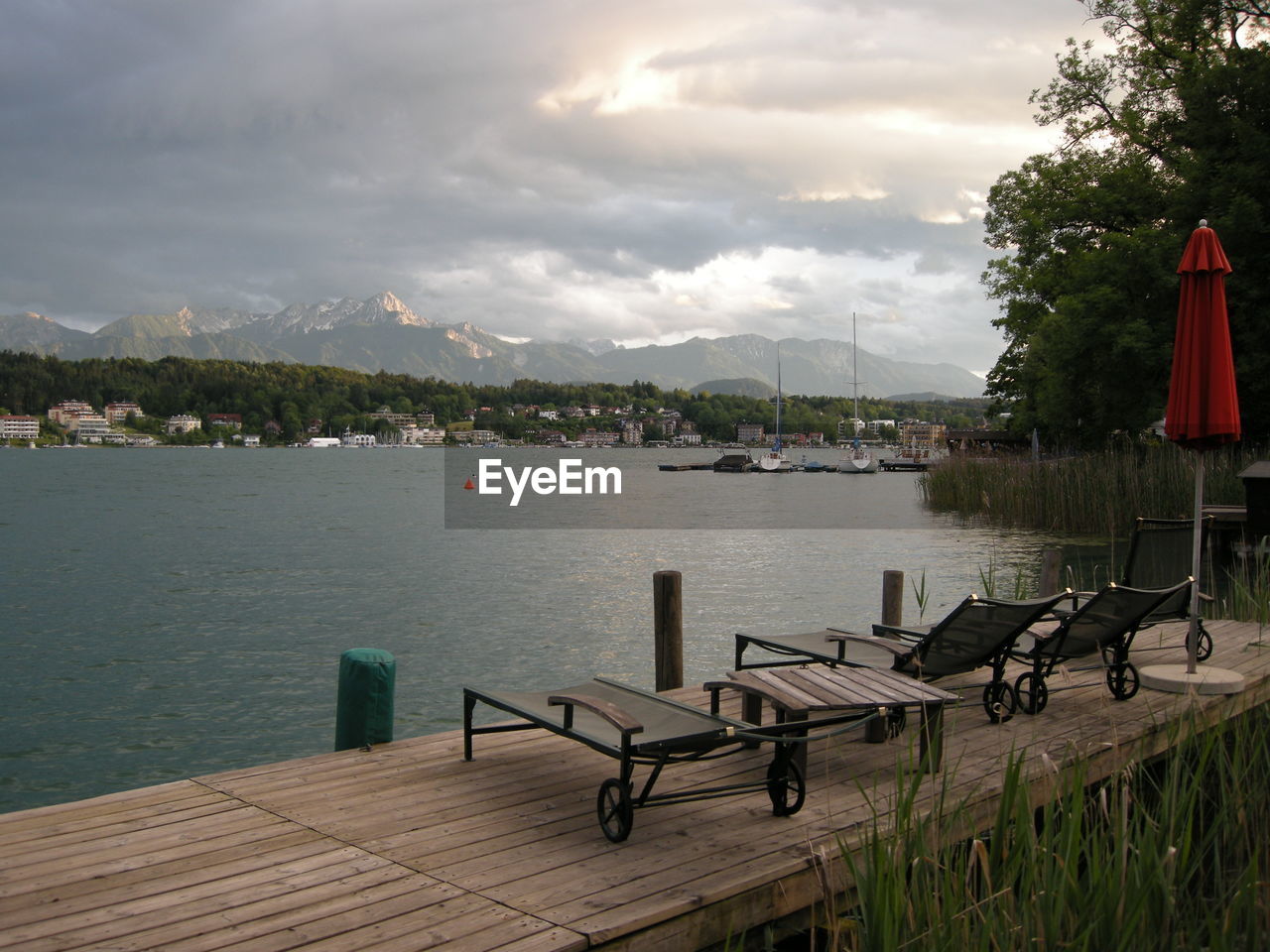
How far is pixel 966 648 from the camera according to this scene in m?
5.18

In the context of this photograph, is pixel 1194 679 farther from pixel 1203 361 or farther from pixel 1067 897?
pixel 1067 897

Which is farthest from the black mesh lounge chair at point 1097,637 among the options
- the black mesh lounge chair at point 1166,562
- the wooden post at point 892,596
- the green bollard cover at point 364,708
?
the green bollard cover at point 364,708

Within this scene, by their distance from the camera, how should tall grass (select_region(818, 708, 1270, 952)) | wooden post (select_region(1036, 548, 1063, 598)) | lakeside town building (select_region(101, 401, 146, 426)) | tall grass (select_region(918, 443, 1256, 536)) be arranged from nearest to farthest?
tall grass (select_region(818, 708, 1270, 952)) → wooden post (select_region(1036, 548, 1063, 598)) → tall grass (select_region(918, 443, 1256, 536)) → lakeside town building (select_region(101, 401, 146, 426))

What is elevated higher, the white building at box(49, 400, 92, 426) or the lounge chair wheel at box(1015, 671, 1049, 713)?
the white building at box(49, 400, 92, 426)

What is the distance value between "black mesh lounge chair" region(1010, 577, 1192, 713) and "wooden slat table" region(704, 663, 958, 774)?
3.01 ft

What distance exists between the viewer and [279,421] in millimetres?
162500

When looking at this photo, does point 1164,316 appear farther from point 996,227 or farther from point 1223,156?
point 996,227

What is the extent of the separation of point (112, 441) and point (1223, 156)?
160026mm

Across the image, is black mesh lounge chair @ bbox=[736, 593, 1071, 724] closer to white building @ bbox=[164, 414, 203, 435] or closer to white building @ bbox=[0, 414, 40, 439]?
white building @ bbox=[164, 414, 203, 435]

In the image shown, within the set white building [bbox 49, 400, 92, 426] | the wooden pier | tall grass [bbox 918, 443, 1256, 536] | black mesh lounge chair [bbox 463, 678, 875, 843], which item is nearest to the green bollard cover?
the wooden pier

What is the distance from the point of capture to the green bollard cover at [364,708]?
496cm

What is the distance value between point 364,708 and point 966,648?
295 cm

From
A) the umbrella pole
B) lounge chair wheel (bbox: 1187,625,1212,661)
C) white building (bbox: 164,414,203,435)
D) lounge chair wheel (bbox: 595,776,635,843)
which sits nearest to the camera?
lounge chair wheel (bbox: 595,776,635,843)

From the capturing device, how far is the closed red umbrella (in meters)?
5.38
